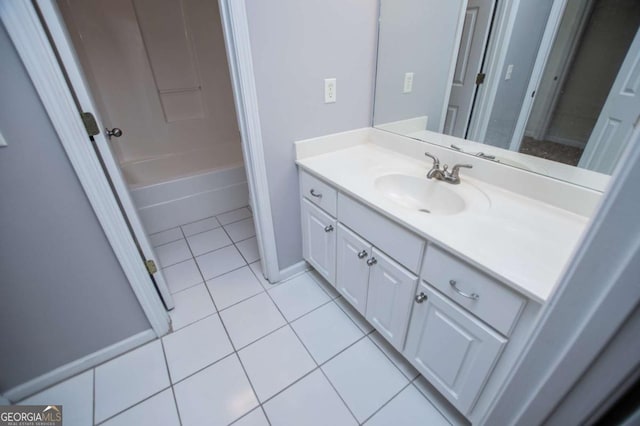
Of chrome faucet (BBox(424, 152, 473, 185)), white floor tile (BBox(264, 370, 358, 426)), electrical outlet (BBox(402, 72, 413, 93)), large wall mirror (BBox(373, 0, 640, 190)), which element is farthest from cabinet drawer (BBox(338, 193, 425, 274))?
electrical outlet (BBox(402, 72, 413, 93))

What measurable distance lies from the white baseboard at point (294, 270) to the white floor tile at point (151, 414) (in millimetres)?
836

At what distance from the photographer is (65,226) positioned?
1099mm

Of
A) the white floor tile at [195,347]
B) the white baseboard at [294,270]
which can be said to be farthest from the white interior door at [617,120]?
the white floor tile at [195,347]

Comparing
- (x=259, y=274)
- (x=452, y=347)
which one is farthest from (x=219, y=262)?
(x=452, y=347)

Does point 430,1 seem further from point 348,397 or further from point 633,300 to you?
point 348,397

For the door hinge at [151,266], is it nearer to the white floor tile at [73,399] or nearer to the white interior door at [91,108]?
the white interior door at [91,108]

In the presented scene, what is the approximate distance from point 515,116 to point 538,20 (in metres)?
0.34

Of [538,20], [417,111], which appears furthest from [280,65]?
[538,20]

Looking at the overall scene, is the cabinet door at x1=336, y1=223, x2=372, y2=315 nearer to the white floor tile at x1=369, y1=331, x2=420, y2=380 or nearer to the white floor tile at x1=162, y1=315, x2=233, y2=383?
the white floor tile at x1=369, y1=331, x2=420, y2=380

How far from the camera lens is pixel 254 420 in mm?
1145

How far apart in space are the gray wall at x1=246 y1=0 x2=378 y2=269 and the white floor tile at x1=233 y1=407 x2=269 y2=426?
33.8 inches

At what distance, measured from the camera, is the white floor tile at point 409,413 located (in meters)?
1.13

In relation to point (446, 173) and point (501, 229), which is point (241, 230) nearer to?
point (446, 173)

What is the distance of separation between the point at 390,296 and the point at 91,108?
142 centimetres
